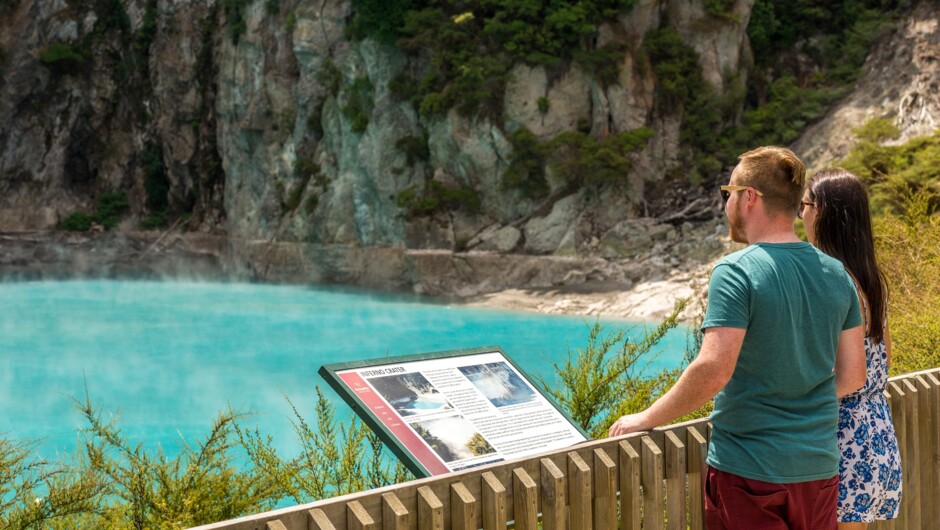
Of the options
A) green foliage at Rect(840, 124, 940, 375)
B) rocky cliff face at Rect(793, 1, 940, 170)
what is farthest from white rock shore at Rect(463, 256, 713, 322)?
rocky cliff face at Rect(793, 1, 940, 170)

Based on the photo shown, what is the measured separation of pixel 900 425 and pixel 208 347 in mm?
17586

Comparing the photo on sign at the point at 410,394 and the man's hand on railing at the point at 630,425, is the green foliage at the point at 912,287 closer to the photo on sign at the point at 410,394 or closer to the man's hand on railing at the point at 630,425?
the man's hand on railing at the point at 630,425

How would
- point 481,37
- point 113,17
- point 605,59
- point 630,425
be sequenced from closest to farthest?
1. point 630,425
2. point 605,59
3. point 481,37
4. point 113,17

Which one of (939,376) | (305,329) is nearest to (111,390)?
(305,329)

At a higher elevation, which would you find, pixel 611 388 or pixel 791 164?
pixel 791 164

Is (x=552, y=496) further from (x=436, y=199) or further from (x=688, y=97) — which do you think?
(x=688, y=97)

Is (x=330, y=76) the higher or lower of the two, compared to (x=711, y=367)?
higher

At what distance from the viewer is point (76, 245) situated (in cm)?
4181

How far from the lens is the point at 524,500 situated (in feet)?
8.82

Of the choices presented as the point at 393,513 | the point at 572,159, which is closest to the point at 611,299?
the point at 572,159

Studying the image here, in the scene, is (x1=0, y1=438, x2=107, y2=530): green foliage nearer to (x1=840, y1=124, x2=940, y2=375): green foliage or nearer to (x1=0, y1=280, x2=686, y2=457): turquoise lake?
(x1=0, y1=280, x2=686, y2=457): turquoise lake

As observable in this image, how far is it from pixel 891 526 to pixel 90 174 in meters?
46.1

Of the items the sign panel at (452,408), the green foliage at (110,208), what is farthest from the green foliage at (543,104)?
Result: the sign panel at (452,408)

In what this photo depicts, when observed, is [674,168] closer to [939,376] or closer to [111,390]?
[111,390]
